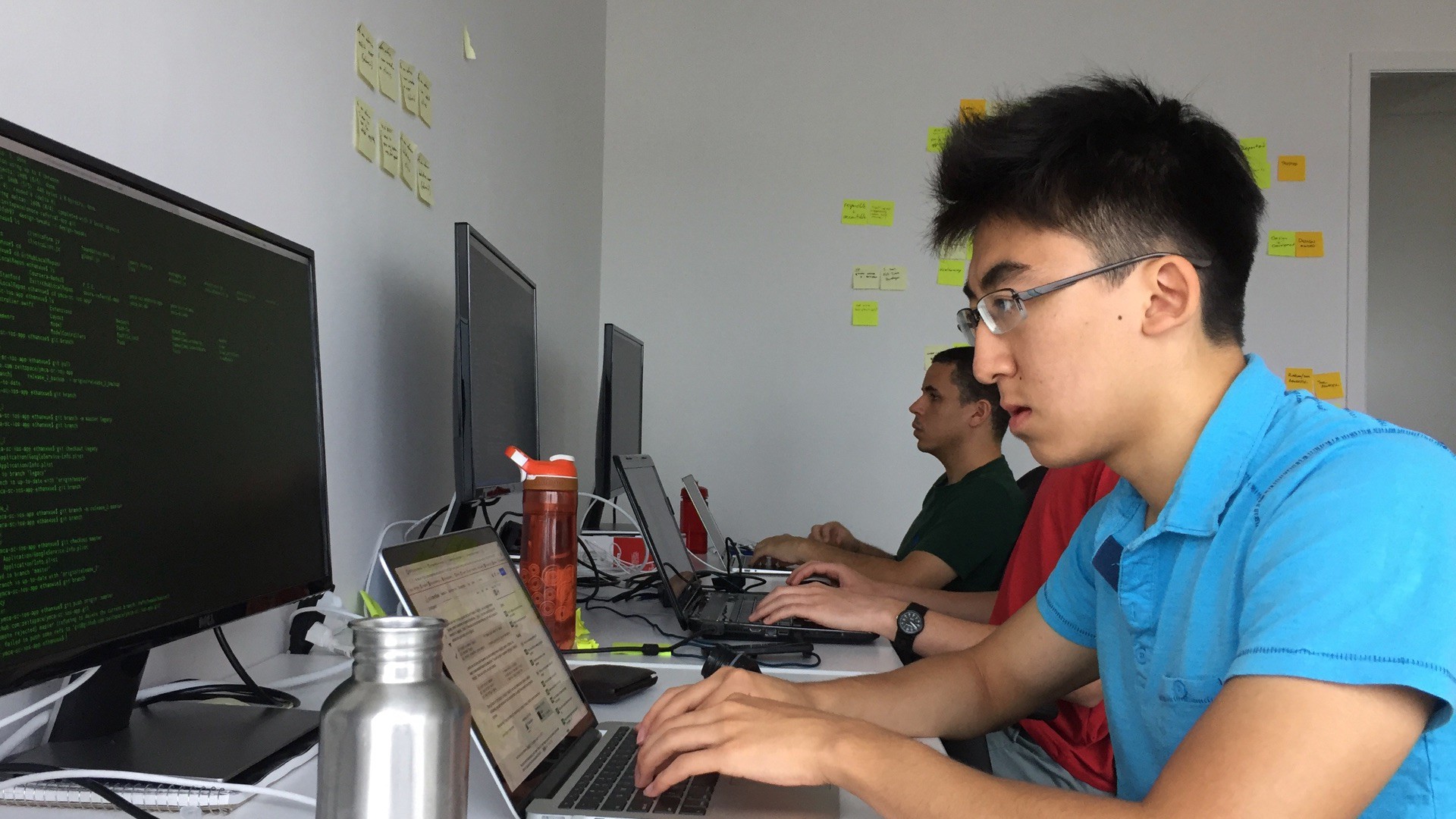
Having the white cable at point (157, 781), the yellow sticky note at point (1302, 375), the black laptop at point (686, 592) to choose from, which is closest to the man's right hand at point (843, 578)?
the black laptop at point (686, 592)

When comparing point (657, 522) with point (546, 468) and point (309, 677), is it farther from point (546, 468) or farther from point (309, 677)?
point (309, 677)

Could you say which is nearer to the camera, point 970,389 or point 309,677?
point 309,677

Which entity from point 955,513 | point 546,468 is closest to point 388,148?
point 546,468

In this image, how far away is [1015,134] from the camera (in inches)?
38.7

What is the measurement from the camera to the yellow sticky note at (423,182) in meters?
1.67

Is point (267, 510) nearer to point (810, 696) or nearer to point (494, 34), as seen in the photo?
point (810, 696)

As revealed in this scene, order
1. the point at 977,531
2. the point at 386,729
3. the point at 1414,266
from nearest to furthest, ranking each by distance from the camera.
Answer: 1. the point at 386,729
2. the point at 977,531
3. the point at 1414,266

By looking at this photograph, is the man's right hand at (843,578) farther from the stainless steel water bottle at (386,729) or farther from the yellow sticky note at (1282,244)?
the yellow sticky note at (1282,244)

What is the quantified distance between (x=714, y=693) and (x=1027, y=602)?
0.64 meters

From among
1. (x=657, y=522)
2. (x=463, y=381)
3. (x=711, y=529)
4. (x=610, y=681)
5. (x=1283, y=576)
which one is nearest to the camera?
(x=1283, y=576)

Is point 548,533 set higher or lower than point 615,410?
lower

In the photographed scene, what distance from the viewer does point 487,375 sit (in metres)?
1.46

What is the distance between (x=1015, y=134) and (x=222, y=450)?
775mm

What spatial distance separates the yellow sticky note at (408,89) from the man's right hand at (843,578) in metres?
1.03
